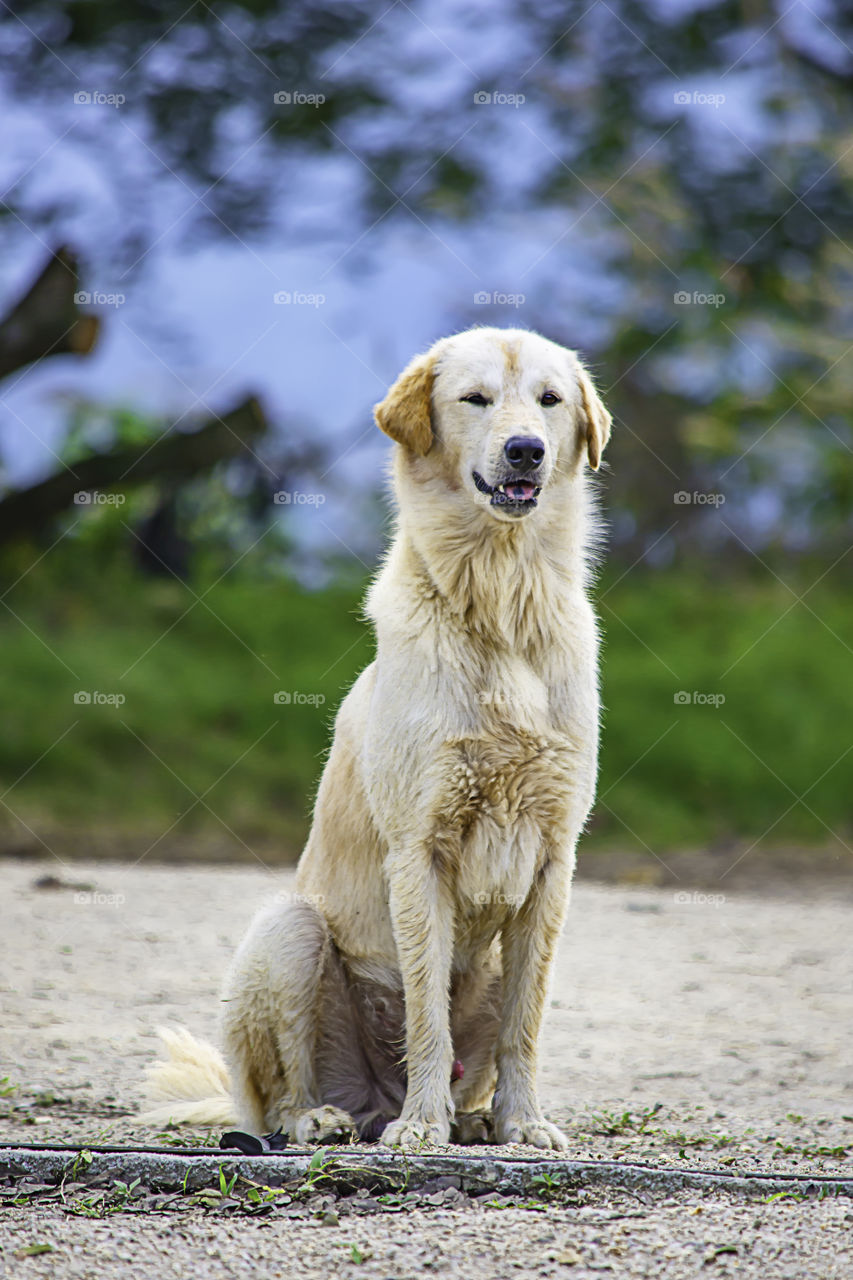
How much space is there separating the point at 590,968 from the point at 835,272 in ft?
30.8

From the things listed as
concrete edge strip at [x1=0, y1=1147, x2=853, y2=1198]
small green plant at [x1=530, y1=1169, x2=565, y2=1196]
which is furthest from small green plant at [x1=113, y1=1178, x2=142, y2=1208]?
small green plant at [x1=530, y1=1169, x2=565, y2=1196]

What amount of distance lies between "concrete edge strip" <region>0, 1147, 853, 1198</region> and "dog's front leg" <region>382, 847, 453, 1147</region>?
0.39 metres

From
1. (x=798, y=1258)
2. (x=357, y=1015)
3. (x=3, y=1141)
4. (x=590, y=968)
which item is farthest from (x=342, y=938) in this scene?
(x=590, y=968)

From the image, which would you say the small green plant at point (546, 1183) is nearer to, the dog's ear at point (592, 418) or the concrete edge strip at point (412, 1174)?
the concrete edge strip at point (412, 1174)

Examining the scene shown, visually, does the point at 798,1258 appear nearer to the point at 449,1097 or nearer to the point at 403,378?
the point at 449,1097

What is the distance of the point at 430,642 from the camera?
12.3ft

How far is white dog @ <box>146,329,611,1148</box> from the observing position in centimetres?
362

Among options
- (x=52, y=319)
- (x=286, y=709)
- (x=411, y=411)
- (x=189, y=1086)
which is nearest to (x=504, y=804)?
(x=411, y=411)

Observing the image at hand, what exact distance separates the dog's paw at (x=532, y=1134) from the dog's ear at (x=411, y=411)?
191 centimetres

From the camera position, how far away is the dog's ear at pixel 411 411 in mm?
3865

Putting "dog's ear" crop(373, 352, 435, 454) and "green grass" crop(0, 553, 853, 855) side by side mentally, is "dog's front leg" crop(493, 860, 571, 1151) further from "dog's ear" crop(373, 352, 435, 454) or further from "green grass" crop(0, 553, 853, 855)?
"green grass" crop(0, 553, 853, 855)

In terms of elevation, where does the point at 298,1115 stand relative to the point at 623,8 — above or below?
below

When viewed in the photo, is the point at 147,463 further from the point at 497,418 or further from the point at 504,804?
the point at 504,804

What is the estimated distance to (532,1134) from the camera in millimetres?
3621
